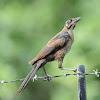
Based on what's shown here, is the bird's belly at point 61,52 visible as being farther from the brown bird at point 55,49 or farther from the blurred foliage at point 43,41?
the blurred foliage at point 43,41

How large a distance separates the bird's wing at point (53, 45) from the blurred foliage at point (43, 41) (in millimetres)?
2378

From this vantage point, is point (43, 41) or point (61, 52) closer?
point (61, 52)

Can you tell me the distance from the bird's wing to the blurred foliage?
7.80ft

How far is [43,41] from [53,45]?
15.2 feet

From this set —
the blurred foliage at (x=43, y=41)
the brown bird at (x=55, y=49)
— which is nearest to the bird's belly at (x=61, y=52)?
the brown bird at (x=55, y=49)

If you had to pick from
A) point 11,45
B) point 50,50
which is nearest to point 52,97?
point 11,45

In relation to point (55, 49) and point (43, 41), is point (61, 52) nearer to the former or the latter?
point (55, 49)

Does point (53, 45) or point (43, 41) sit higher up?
point (43, 41)

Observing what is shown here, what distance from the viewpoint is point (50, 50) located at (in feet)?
17.8

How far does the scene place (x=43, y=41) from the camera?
10.1 meters

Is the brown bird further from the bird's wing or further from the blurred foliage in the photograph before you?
the blurred foliage

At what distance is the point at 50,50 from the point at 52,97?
4.22m

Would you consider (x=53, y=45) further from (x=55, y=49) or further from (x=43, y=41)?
(x=43, y=41)

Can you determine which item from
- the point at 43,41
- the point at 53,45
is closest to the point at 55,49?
the point at 53,45
